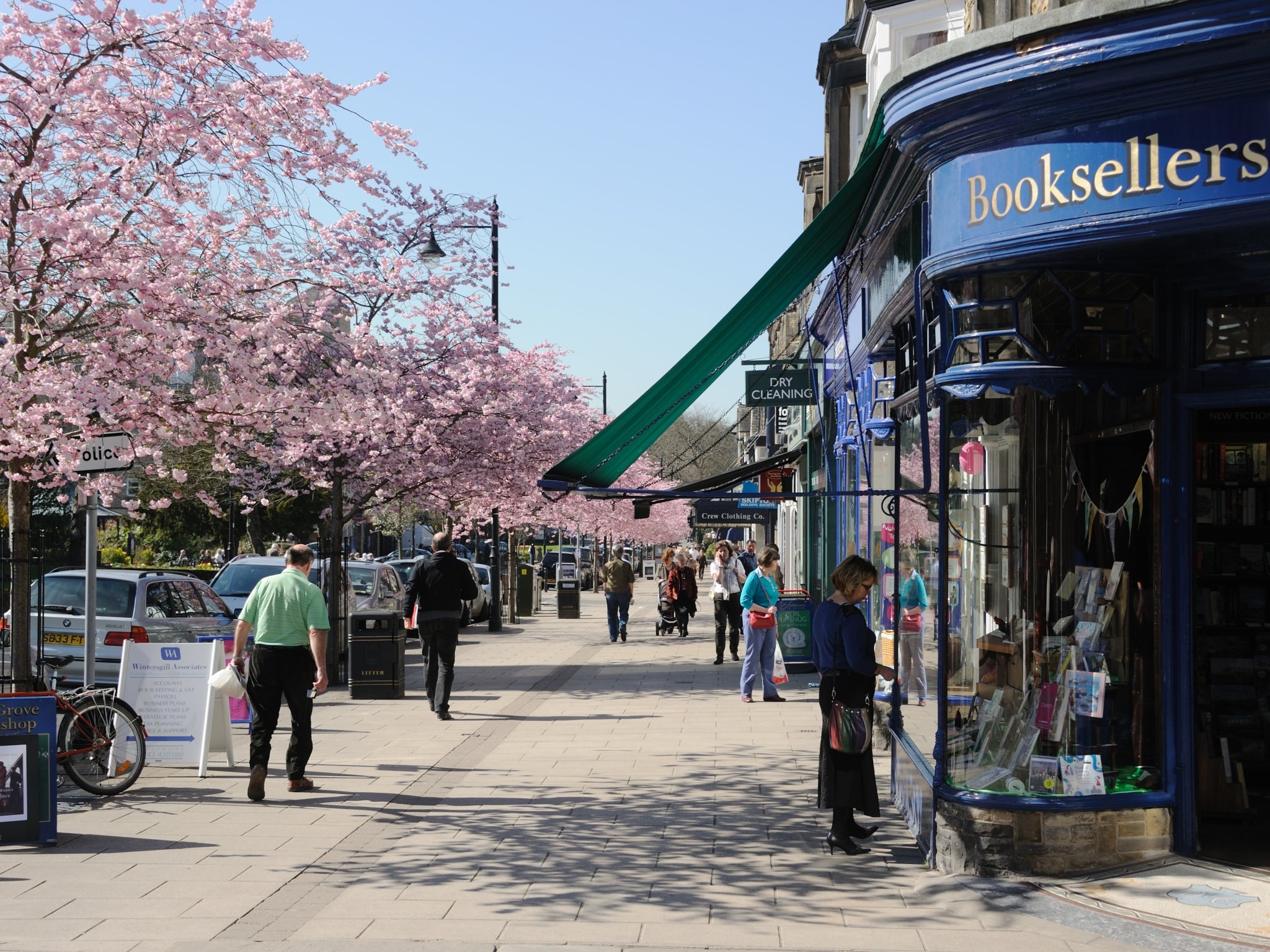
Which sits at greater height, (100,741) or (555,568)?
(555,568)

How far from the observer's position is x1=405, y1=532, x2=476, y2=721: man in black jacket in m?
14.5

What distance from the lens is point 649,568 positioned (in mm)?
89625

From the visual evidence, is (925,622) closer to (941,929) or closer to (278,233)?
(941,929)

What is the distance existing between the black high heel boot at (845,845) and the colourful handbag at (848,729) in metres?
0.50

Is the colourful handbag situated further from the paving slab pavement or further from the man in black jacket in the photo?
the man in black jacket

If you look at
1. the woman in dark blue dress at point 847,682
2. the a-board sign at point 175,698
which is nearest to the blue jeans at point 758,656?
the a-board sign at point 175,698

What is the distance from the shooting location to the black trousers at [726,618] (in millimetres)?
21969

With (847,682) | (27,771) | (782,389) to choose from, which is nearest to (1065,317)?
(847,682)

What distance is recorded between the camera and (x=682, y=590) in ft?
94.0

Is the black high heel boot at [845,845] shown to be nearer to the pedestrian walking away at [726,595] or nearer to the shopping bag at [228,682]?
the shopping bag at [228,682]

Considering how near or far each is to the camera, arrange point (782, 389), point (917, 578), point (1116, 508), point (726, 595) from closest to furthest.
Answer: point (1116, 508) → point (917, 578) → point (782, 389) → point (726, 595)

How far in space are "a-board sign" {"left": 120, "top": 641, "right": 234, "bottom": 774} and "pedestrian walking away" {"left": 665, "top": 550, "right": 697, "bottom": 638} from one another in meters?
17.9

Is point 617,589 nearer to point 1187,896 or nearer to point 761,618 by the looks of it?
point 761,618

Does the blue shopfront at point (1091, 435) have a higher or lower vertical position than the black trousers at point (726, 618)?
higher
